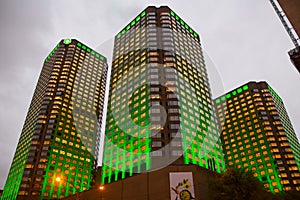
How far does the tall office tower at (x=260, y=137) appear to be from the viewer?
136125mm

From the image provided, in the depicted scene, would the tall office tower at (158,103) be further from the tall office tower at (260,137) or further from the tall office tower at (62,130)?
the tall office tower at (260,137)

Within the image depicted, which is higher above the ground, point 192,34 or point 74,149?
point 192,34

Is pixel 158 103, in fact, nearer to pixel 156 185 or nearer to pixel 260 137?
pixel 156 185

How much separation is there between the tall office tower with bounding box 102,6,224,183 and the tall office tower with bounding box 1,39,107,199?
37744 mm

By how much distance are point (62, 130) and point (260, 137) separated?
12600 cm

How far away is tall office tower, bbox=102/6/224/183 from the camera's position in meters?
96.9

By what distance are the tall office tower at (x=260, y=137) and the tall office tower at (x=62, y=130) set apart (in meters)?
94.8

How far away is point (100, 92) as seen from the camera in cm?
18562

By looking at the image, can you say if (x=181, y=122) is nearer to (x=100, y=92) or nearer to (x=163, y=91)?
(x=163, y=91)

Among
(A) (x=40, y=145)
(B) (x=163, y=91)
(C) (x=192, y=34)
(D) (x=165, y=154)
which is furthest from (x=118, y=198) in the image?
(C) (x=192, y=34)

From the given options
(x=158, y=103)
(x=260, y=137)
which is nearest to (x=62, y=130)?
(x=158, y=103)

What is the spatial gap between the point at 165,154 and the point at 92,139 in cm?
8532

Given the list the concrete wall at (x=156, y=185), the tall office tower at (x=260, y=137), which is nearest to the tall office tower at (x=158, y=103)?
the concrete wall at (x=156, y=185)

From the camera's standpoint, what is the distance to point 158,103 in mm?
106125
